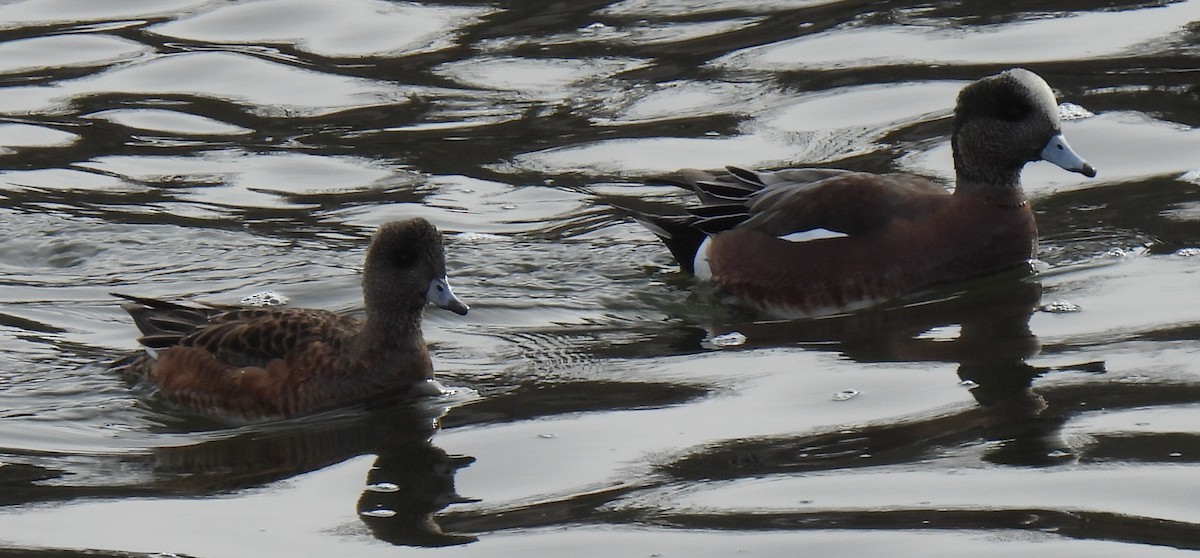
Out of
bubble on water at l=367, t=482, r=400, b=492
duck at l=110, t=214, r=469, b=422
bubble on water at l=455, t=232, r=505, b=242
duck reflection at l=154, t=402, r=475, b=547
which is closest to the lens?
duck reflection at l=154, t=402, r=475, b=547

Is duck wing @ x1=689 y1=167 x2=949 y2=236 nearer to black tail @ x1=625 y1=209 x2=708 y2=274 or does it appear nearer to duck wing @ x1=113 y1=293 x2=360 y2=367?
black tail @ x1=625 y1=209 x2=708 y2=274

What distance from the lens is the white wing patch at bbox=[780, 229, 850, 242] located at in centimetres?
737

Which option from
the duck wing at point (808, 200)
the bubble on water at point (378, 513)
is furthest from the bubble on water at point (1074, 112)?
the bubble on water at point (378, 513)

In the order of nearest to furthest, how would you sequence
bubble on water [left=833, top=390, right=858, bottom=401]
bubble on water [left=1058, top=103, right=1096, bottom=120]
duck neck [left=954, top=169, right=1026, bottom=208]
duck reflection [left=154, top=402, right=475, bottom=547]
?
duck reflection [left=154, top=402, right=475, bottom=547] < bubble on water [left=833, top=390, right=858, bottom=401] < duck neck [left=954, top=169, right=1026, bottom=208] < bubble on water [left=1058, top=103, right=1096, bottom=120]

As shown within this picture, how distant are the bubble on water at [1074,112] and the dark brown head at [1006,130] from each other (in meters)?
1.79

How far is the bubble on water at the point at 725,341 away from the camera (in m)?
6.66

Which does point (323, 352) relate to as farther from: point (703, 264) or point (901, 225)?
point (901, 225)

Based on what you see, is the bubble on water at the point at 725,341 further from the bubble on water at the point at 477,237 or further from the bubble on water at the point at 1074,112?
the bubble on water at the point at 1074,112

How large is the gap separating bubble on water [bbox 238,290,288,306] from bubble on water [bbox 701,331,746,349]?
1873 millimetres

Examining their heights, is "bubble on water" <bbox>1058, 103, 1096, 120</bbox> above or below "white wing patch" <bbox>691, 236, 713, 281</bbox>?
above

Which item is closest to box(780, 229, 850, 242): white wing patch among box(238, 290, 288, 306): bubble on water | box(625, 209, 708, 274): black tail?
box(625, 209, 708, 274): black tail

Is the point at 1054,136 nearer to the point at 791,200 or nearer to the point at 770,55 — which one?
the point at 791,200

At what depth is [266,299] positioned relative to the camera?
762cm

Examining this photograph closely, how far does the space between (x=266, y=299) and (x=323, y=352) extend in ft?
4.49
